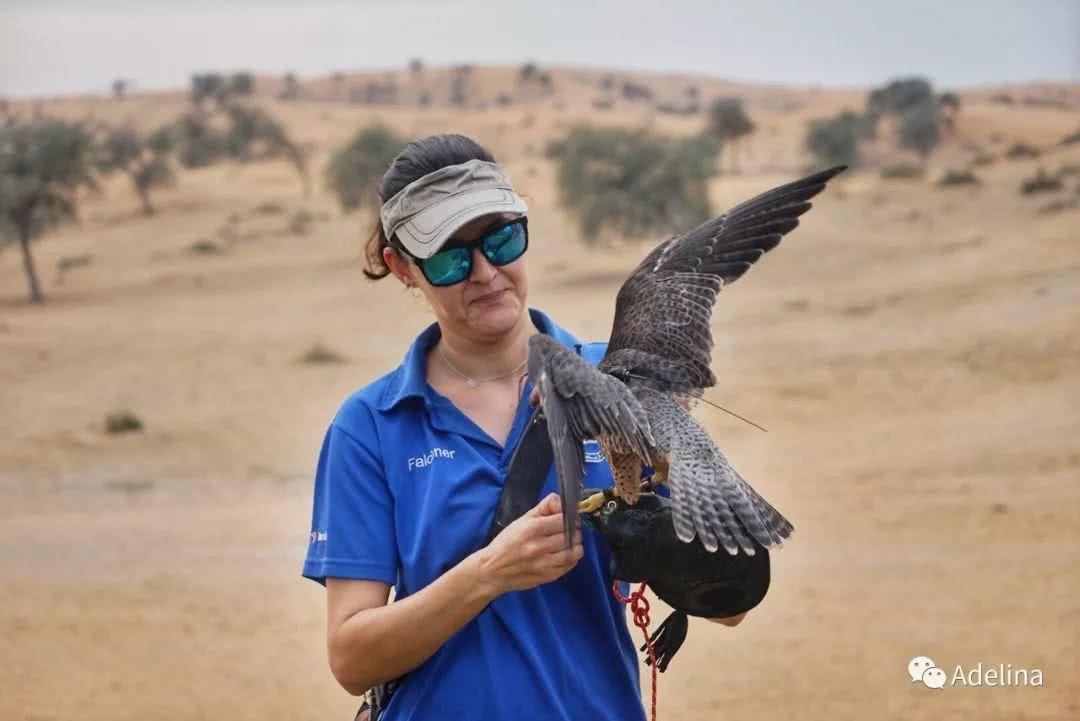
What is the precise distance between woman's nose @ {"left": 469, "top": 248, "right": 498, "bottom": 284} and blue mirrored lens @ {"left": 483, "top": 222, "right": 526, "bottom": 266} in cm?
1

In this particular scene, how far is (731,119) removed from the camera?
47.5 m

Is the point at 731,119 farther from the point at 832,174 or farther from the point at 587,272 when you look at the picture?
the point at 832,174

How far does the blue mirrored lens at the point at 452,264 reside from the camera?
254 cm

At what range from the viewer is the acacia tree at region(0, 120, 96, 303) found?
27.0m

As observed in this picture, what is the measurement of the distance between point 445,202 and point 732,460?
9097mm

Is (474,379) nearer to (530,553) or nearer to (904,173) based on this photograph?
(530,553)

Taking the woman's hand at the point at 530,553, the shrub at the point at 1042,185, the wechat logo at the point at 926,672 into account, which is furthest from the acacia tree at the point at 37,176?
the woman's hand at the point at 530,553

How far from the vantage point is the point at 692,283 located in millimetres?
3473

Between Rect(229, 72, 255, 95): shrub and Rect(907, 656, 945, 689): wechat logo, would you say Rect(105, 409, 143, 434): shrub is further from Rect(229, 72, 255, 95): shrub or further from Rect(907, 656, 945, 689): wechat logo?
Rect(229, 72, 255, 95): shrub

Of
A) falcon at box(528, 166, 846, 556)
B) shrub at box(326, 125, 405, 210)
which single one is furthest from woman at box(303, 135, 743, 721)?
shrub at box(326, 125, 405, 210)

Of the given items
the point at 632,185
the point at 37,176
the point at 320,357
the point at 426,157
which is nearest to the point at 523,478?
the point at 426,157

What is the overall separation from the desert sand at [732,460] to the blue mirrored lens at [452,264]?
0.58 m

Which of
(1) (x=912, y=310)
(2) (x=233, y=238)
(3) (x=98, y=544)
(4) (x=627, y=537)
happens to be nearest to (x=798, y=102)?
(2) (x=233, y=238)

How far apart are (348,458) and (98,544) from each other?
304 inches
